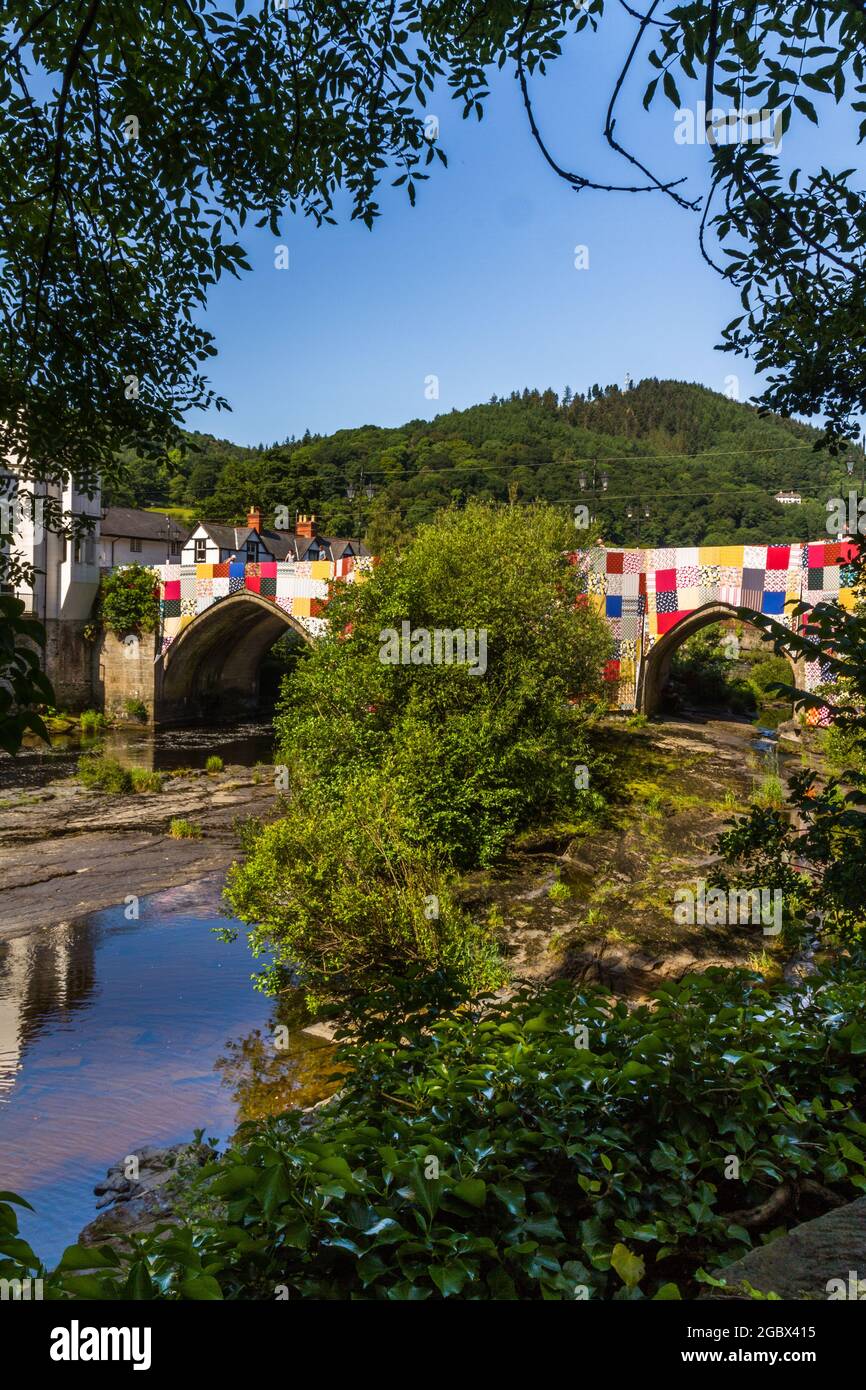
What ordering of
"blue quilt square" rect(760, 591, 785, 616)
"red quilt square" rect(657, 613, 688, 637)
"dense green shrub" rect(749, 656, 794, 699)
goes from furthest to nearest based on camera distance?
1. "dense green shrub" rect(749, 656, 794, 699)
2. "red quilt square" rect(657, 613, 688, 637)
3. "blue quilt square" rect(760, 591, 785, 616)

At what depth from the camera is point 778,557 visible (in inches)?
1195

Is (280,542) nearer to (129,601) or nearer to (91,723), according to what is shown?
(129,601)

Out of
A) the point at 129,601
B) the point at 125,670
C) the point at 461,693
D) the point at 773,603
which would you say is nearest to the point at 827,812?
the point at 461,693

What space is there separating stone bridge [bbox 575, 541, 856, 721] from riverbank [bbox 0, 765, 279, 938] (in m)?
12.7

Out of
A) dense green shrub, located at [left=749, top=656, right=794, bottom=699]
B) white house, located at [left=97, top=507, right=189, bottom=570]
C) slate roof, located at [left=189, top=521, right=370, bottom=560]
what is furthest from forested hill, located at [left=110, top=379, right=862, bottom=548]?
dense green shrub, located at [left=749, top=656, right=794, bottom=699]

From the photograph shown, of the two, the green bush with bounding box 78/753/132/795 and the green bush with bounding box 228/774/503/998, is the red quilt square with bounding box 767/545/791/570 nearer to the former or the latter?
the green bush with bounding box 78/753/132/795

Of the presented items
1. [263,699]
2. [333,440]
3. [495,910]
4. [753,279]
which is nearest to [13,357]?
[753,279]

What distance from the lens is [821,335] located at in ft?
17.2

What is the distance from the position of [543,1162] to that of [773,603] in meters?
29.0

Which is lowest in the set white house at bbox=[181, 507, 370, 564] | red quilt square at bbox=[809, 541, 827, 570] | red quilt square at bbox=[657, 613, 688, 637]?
red quilt square at bbox=[657, 613, 688, 637]

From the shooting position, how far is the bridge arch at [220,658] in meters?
41.9

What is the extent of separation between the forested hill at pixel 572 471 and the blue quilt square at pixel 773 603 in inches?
572

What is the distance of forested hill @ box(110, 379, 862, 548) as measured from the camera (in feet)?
199

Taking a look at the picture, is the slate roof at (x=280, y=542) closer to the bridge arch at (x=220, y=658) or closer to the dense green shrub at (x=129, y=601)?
the bridge arch at (x=220, y=658)
